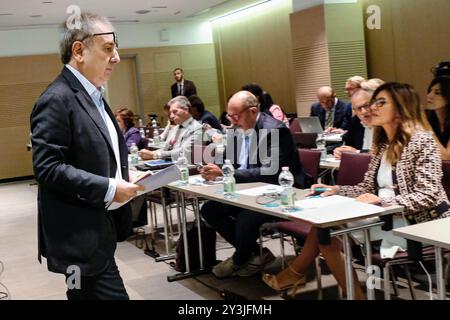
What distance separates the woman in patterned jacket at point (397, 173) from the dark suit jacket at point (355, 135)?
5.53ft

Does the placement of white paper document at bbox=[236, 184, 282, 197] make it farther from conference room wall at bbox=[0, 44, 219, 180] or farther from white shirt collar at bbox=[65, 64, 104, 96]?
conference room wall at bbox=[0, 44, 219, 180]

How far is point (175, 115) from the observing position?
585cm

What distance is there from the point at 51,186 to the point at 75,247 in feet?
0.78

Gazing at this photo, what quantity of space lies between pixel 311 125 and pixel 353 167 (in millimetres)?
3230

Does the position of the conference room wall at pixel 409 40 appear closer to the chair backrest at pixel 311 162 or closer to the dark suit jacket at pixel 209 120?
the dark suit jacket at pixel 209 120

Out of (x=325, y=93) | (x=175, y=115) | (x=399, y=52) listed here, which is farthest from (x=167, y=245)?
(x=399, y=52)

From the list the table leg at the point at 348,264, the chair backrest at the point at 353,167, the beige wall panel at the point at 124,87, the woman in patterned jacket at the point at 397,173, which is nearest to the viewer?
the table leg at the point at 348,264

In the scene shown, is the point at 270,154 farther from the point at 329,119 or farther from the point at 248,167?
the point at 329,119

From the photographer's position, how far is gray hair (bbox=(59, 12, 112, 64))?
6.72ft

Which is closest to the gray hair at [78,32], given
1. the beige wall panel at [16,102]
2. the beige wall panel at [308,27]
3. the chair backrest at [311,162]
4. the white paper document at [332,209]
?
the white paper document at [332,209]

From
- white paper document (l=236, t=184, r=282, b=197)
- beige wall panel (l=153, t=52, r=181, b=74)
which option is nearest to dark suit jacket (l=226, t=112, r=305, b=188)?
white paper document (l=236, t=184, r=282, b=197)

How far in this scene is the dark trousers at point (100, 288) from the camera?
6.70 ft

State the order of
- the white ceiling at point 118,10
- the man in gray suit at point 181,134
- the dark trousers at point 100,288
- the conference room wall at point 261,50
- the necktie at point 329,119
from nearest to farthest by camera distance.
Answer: the dark trousers at point 100,288
the man in gray suit at point 181,134
the necktie at point 329,119
the white ceiling at point 118,10
the conference room wall at point 261,50
